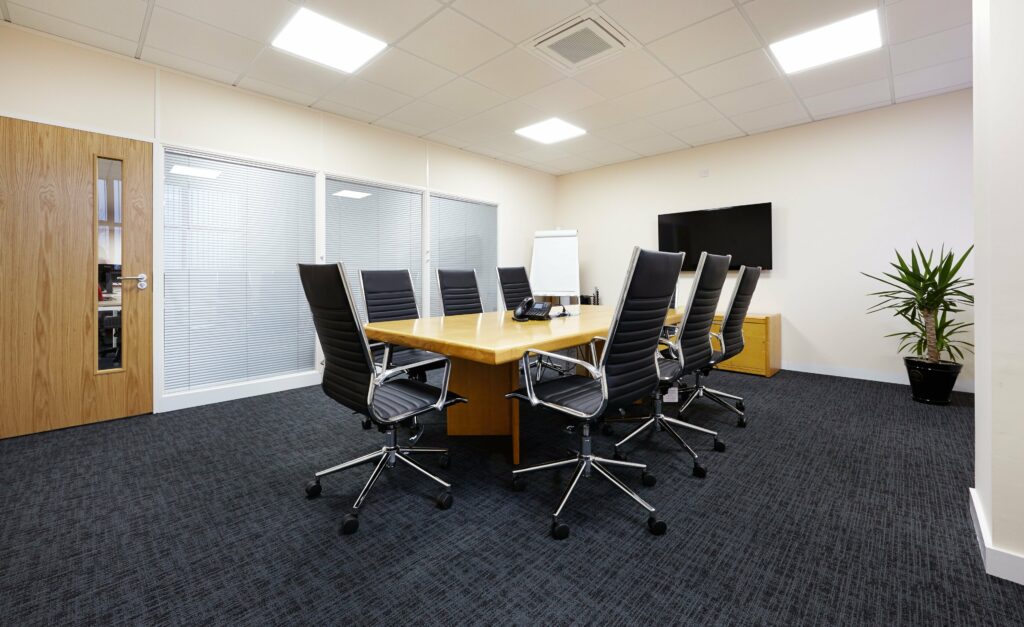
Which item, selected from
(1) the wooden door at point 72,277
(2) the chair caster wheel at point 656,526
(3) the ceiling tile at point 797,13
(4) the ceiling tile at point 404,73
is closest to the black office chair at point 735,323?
(2) the chair caster wheel at point 656,526

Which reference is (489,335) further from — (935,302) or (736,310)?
(935,302)

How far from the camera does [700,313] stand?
2719 mm

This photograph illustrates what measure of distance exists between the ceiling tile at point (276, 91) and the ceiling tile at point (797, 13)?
12.3 ft

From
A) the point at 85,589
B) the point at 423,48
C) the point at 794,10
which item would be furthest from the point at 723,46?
the point at 85,589

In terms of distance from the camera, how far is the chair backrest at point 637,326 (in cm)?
181

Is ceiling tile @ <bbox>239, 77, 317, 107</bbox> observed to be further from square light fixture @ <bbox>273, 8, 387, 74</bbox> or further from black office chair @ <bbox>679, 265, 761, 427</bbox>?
black office chair @ <bbox>679, 265, 761, 427</bbox>

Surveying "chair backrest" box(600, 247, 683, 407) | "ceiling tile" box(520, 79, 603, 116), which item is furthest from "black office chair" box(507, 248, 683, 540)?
"ceiling tile" box(520, 79, 603, 116)

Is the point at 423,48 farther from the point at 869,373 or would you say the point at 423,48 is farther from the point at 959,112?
the point at 869,373

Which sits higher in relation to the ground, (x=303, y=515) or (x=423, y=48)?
(x=423, y=48)

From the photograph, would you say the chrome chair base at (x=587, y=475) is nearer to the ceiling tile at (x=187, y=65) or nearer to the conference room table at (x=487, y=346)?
the conference room table at (x=487, y=346)

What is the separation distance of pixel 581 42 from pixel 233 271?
142 inches

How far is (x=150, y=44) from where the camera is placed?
10.4 ft

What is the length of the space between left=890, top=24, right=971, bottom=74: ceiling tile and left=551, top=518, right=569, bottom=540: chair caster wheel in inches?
165

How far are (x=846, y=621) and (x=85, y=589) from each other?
2580 mm
